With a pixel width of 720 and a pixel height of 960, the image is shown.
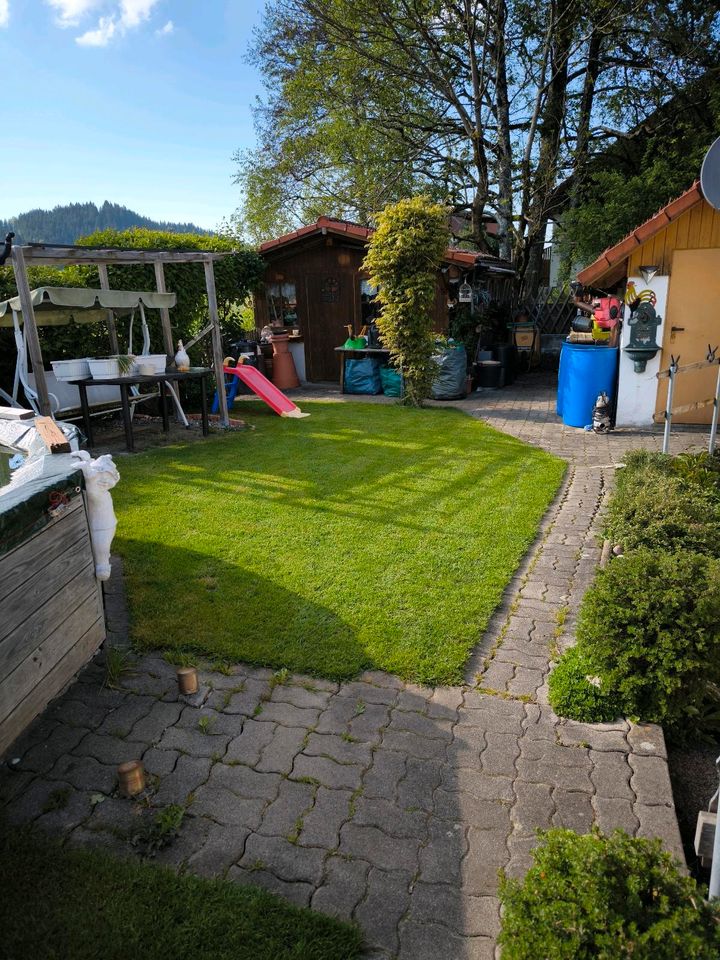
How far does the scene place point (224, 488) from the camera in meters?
7.09

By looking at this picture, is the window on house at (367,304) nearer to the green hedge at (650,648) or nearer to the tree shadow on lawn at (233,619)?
the tree shadow on lawn at (233,619)

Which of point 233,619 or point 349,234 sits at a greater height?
point 349,234

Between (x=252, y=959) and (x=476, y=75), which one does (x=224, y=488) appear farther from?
(x=476, y=75)

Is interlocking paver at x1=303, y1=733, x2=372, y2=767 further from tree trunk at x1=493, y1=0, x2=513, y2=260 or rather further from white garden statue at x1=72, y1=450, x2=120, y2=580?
tree trunk at x1=493, y1=0, x2=513, y2=260

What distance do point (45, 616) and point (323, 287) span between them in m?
12.6

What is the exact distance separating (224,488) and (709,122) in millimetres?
16288

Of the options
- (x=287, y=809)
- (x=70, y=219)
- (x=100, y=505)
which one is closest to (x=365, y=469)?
(x=100, y=505)

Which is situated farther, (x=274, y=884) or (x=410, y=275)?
(x=410, y=275)

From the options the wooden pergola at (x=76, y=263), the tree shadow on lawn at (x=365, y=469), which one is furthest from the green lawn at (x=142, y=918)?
the wooden pergola at (x=76, y=263)

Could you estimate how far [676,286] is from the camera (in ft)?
29.7

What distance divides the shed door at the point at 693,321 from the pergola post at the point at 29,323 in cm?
819

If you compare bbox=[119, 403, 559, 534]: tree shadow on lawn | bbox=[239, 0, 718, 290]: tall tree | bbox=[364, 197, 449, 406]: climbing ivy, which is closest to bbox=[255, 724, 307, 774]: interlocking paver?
bbox=[119, 403, 559, 534]: tree shadow on lawn

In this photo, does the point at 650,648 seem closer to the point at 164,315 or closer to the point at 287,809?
the point at 287,809

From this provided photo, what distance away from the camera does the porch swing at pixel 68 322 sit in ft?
26.0
